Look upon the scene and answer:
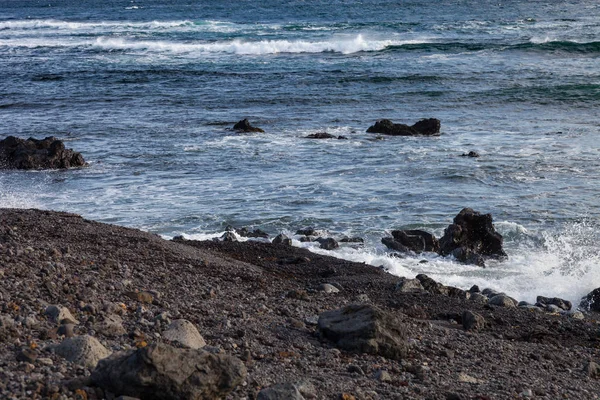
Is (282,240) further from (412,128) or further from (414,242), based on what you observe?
(412,128)

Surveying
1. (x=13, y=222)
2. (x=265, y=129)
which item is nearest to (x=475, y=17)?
(x=265, y=129)

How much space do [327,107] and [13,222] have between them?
16168mm

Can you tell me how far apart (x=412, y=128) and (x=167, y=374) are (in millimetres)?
17022

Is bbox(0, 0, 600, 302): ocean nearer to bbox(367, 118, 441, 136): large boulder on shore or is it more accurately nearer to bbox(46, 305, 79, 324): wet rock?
bbox(367, 118, 441, 136): large boulder on shore

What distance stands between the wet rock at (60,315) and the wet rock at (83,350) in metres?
0.52

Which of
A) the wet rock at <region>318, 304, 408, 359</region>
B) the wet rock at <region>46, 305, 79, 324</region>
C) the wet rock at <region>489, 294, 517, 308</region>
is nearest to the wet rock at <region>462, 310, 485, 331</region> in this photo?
the wet rock at <region>489, 294, 517, 308</region>

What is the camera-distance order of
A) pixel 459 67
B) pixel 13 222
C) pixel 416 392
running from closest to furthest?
pixel 416 392 → pixel 13 222 → pixel 459 67

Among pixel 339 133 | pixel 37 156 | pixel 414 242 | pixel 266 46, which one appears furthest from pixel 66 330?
pixel 266 46

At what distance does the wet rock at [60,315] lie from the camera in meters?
5.60

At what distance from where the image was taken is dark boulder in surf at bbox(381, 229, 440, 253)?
11812 millimetres

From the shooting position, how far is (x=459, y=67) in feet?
109

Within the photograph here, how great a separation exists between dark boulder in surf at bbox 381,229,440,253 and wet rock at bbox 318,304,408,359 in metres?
5.44

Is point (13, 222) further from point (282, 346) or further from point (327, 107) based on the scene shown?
point (327, 107)

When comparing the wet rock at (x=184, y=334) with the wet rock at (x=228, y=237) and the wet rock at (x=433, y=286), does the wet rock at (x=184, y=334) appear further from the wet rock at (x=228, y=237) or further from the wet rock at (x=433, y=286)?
the wet rock at (x=228, y=237)
